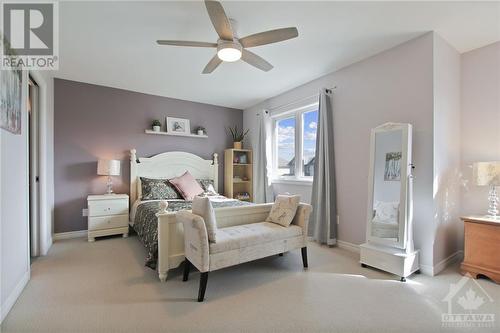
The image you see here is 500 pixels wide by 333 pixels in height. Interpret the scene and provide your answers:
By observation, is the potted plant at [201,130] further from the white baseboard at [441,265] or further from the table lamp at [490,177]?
the table lamp at [490,177]

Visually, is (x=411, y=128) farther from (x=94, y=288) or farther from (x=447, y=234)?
(x=94, y=288)

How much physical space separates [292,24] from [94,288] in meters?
3.17

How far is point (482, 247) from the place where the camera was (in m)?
2.41

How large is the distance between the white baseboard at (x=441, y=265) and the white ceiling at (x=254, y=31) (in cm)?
249

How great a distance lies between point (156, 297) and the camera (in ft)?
6.78

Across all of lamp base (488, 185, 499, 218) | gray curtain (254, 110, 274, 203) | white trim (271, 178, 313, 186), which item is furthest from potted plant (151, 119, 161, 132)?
lamp base (488, 185, 499, 218)

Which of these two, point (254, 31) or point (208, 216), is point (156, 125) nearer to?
point (254, 31)

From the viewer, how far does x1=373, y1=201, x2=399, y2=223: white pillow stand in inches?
102

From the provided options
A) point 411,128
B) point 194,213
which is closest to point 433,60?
point 411,128

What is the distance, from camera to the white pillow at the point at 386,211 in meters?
2.58

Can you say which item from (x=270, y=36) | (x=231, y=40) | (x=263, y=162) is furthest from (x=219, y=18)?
(x=263, y=162)

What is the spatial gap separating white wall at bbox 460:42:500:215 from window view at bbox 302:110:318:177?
1.88 meters

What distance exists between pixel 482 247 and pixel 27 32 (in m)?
5.07

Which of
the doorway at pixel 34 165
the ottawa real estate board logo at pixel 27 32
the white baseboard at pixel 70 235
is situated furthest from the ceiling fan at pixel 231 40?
the white baseboard at pixel 70 235
